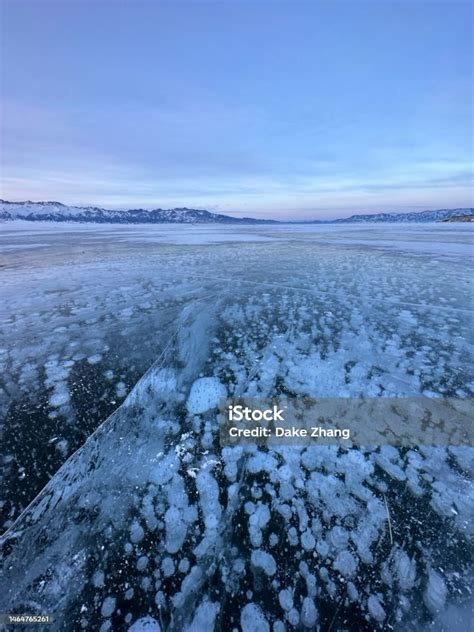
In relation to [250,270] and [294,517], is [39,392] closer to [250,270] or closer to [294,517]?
[294,517]

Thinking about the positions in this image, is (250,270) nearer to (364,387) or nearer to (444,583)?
(364,387)

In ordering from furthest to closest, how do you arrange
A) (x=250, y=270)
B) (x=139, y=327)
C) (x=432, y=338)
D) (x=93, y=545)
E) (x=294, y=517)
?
1. (x=250, y=270)
2. (x=139, y=327)
3. (x=432, y=338)
4. (x=294, y=517)
5. (x=93, y=545)

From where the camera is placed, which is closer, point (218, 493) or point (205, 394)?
point (218, 493)

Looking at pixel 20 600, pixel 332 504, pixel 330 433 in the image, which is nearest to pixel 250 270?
pixel 330 433

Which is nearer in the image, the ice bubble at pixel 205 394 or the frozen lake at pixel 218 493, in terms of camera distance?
the frozen lake at pixel 218 493

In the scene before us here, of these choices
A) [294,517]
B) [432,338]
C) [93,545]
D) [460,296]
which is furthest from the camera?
[460,296]

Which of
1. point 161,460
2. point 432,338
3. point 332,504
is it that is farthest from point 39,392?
point 432,338

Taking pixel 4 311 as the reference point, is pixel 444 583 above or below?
below

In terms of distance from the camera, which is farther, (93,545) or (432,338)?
(432,338)

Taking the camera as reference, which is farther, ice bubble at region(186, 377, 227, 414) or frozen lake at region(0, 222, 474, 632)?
ice bubble at region(186, 377, 227, 414)
